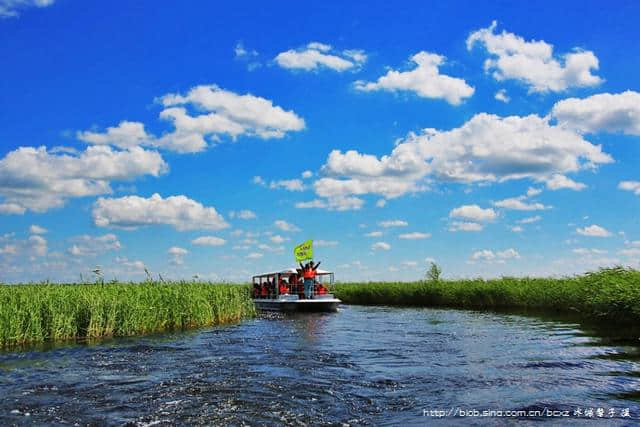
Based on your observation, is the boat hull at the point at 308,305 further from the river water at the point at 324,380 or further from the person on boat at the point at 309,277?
the river water at the point at 324,380

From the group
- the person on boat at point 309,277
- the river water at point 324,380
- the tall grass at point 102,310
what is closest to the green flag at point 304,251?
the person on boat at point 309,277

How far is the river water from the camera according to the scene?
9.62 m

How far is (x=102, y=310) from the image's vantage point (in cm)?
1978

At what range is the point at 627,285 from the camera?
21.9 meters

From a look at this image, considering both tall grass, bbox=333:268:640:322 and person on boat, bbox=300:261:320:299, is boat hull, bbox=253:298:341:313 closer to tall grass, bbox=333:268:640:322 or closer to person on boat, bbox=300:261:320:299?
person on boat, bbox=300:261:320:299

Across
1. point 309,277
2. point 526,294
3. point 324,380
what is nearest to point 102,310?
point 324,380

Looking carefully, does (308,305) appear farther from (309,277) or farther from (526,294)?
(526,294)

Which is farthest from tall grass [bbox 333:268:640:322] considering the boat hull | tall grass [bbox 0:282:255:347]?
tall grass [bbox 0:282:255:347]

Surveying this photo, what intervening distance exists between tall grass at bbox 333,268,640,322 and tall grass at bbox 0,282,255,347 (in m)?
16.9

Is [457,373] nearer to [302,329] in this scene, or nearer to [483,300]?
[302,329]

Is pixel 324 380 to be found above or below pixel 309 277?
below

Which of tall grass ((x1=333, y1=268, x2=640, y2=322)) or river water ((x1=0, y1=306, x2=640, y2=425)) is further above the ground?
tall grass ((x1=333, y1=268, x2=640, y2=322))

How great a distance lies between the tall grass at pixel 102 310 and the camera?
1818 centimetres

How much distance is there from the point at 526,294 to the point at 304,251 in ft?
45.1
